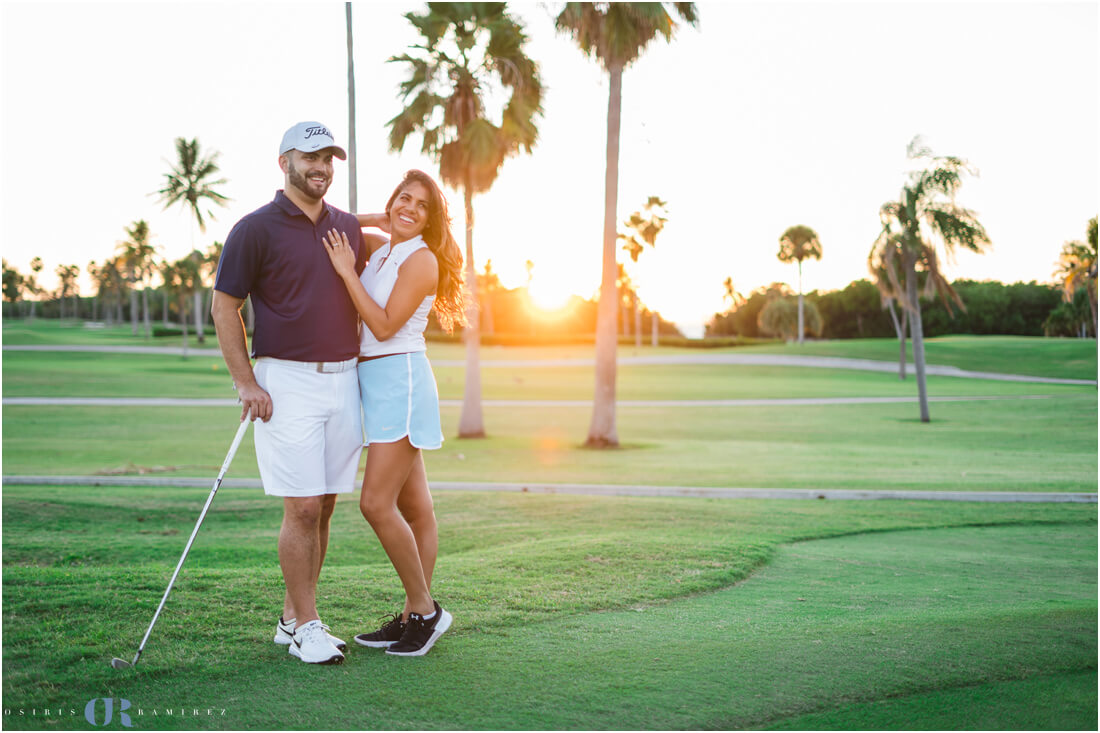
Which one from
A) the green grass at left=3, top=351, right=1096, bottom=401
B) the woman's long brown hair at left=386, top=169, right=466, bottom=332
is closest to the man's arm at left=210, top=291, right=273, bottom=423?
the woman's long brown hair at left=386, top=169, right=466, bottom=332

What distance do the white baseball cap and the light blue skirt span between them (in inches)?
40.7

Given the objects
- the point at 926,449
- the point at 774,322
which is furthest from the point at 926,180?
the point at 774,322

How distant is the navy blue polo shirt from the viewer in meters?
4.16

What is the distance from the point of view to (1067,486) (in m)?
12.5

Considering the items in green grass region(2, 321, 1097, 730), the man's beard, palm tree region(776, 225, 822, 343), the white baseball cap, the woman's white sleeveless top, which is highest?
palm tree region(776, 225, 822, 343)

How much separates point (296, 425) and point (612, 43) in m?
18.1

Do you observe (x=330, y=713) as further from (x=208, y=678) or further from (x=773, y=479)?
(x=773, y=479)

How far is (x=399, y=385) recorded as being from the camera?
4.31 metres

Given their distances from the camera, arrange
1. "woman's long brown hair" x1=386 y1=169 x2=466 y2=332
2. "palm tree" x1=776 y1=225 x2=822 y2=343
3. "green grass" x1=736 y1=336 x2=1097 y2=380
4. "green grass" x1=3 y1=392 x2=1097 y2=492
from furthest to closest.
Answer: "palm tree" x1=776 y1=225 x2=822 y2=343, "green grass" x1=736 y1=336 x2=1097 y2=380, "green grass" x1=3 y1=392 x2=1097 y2=492, "woman's long brown hair" x1=386 y1=169 x2=466 y2=332

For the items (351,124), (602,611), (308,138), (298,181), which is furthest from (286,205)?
(351,124)


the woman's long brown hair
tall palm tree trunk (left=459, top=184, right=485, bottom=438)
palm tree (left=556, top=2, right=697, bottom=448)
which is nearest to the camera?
the woman's long brown hair

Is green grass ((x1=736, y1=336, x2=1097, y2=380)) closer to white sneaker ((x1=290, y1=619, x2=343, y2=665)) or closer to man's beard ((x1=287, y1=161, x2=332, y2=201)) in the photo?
man's beard ((x1=287, y1=161, x2=332, y2=201))

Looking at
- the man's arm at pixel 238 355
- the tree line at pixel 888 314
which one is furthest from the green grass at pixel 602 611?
the tree line at pixel 888 314

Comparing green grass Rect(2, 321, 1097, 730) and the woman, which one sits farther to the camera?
the woman
